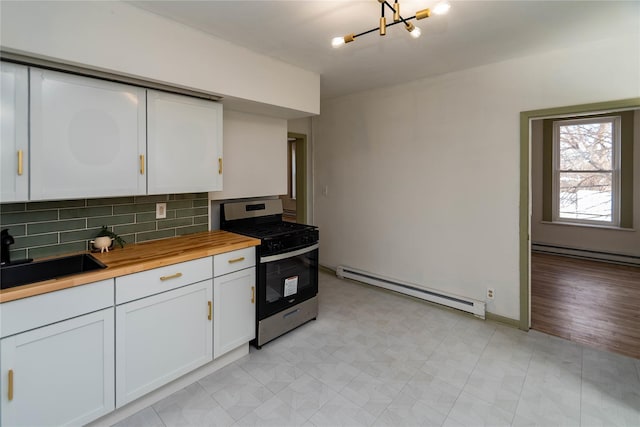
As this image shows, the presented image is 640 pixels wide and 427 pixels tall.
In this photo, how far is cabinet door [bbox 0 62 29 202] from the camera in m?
1.59

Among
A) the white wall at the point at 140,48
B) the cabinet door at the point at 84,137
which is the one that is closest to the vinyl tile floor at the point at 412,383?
the cabinet door at the point at 84,137

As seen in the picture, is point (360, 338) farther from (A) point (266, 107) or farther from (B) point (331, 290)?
(A) point (266, 107)

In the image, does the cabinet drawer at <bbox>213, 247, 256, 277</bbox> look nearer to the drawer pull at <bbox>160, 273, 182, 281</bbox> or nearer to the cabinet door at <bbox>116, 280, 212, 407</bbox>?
the cabinet door at <bbox>116, 280, 212, 407</bbox>

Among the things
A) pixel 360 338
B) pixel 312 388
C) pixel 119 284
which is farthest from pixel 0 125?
pixel 360 338

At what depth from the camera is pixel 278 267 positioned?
2.70 m

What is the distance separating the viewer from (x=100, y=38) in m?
1.81

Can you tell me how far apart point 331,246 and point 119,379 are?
3.11 m

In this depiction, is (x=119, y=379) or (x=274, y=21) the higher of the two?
(x=274, y=21)

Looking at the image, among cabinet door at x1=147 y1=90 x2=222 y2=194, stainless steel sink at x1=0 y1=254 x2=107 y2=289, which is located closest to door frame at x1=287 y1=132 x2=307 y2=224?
cabinet door at x1=147 y1=90 x2=222 y2=194

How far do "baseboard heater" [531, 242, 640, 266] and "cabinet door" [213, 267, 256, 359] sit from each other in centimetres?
565

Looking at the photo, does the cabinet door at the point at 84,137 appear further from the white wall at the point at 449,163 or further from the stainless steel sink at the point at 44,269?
the white wall at the point at 449,163

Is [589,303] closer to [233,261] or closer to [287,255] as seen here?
[287,255]

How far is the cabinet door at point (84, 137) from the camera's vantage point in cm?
172

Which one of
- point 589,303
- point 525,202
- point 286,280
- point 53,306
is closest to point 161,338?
point 53,306
